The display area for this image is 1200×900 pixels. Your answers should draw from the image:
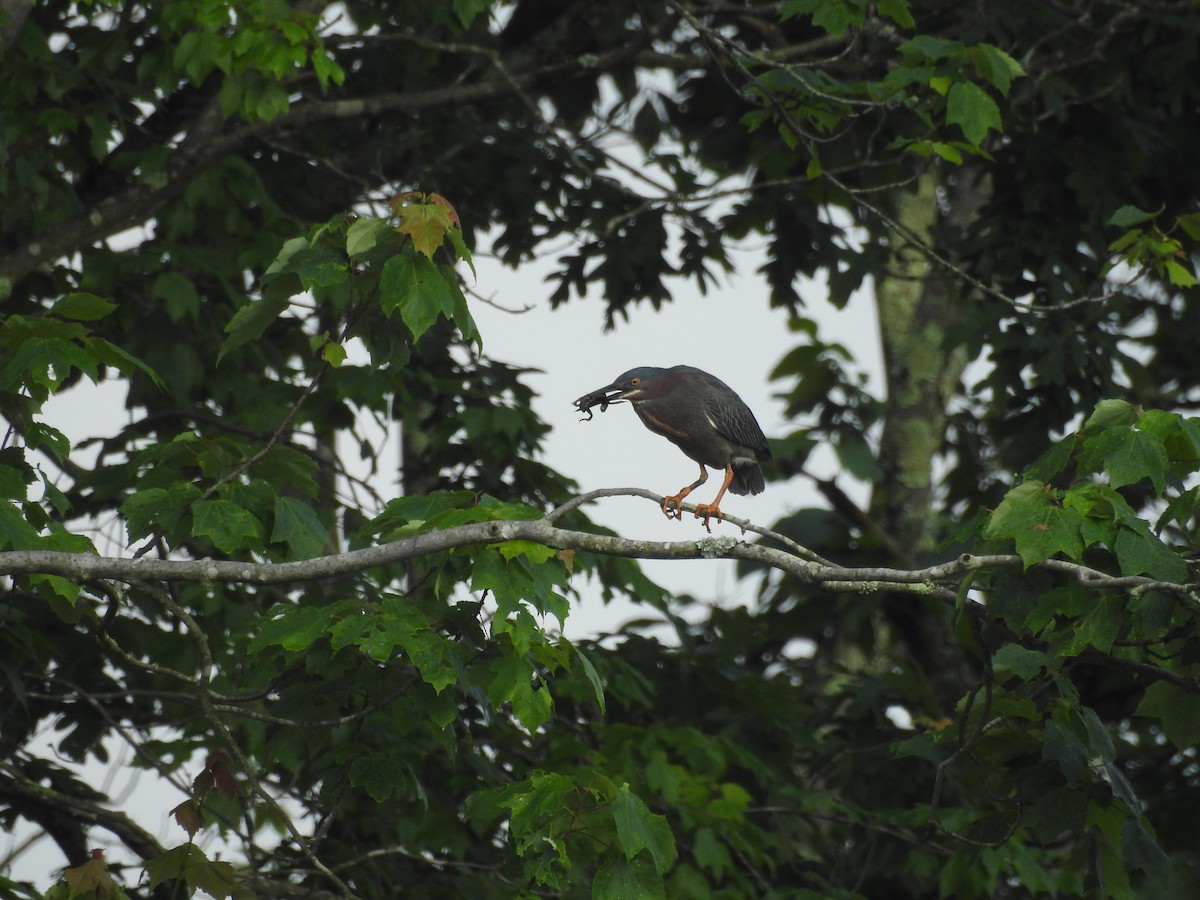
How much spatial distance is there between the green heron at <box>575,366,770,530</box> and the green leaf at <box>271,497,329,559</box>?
1016mm

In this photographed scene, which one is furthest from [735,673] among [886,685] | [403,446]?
[403,446]

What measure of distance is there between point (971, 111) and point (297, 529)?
292cm

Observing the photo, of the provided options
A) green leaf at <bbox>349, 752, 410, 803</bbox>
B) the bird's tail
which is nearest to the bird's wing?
the bird's tail

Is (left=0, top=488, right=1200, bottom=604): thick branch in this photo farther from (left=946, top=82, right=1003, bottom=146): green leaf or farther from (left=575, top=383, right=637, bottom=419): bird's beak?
(left=946, top=82, right=1003, bottom=146): green leaf

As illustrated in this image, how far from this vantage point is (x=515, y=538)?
3.84 metres

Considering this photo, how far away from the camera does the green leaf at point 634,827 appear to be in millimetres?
3920

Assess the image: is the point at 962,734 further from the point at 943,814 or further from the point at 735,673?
the point at 735,673

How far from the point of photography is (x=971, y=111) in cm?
551

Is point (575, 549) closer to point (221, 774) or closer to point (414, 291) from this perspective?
point (414, 291)

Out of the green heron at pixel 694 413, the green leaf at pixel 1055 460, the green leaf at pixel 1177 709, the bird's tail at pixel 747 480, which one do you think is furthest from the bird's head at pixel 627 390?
the green leaf at pixel 1177 709

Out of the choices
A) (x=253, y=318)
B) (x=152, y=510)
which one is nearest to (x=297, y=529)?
(x=152, y=510)

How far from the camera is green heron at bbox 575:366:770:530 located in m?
5.04

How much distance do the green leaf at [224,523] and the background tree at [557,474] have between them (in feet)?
0.05

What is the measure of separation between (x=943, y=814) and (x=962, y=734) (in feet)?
7.32
